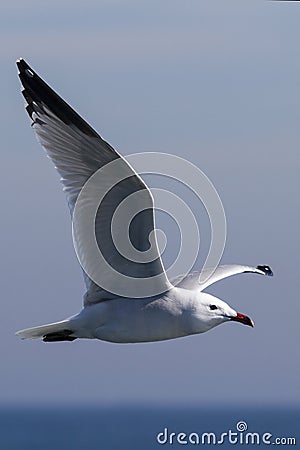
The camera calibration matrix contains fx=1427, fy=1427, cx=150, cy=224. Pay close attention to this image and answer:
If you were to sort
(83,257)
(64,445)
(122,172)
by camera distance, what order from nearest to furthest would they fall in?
(122,172), (83,257), (64,445)

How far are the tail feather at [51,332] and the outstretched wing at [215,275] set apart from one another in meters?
0.30

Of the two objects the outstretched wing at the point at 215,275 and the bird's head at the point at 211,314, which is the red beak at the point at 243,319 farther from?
the outstretched wing at the point at 215,275

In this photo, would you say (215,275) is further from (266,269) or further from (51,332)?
(51,332)

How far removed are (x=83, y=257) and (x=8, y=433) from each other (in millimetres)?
626

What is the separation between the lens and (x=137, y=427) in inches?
146

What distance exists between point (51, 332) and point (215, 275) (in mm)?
453

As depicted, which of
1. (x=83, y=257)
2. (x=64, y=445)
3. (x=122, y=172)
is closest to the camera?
(x=122, y=172)

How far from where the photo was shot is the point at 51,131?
3346 mm

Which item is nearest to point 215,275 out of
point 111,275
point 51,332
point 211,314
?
point 211,314

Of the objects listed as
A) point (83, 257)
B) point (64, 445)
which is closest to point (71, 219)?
point (83, 257)

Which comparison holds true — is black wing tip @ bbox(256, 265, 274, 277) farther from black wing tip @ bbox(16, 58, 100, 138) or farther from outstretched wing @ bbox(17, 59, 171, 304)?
black wing tip @ bbox(16, 58, 100, 138)

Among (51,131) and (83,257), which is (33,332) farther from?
(51,131)

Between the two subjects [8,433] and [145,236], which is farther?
[8,433]

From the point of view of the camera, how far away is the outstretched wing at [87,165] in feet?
10.7
